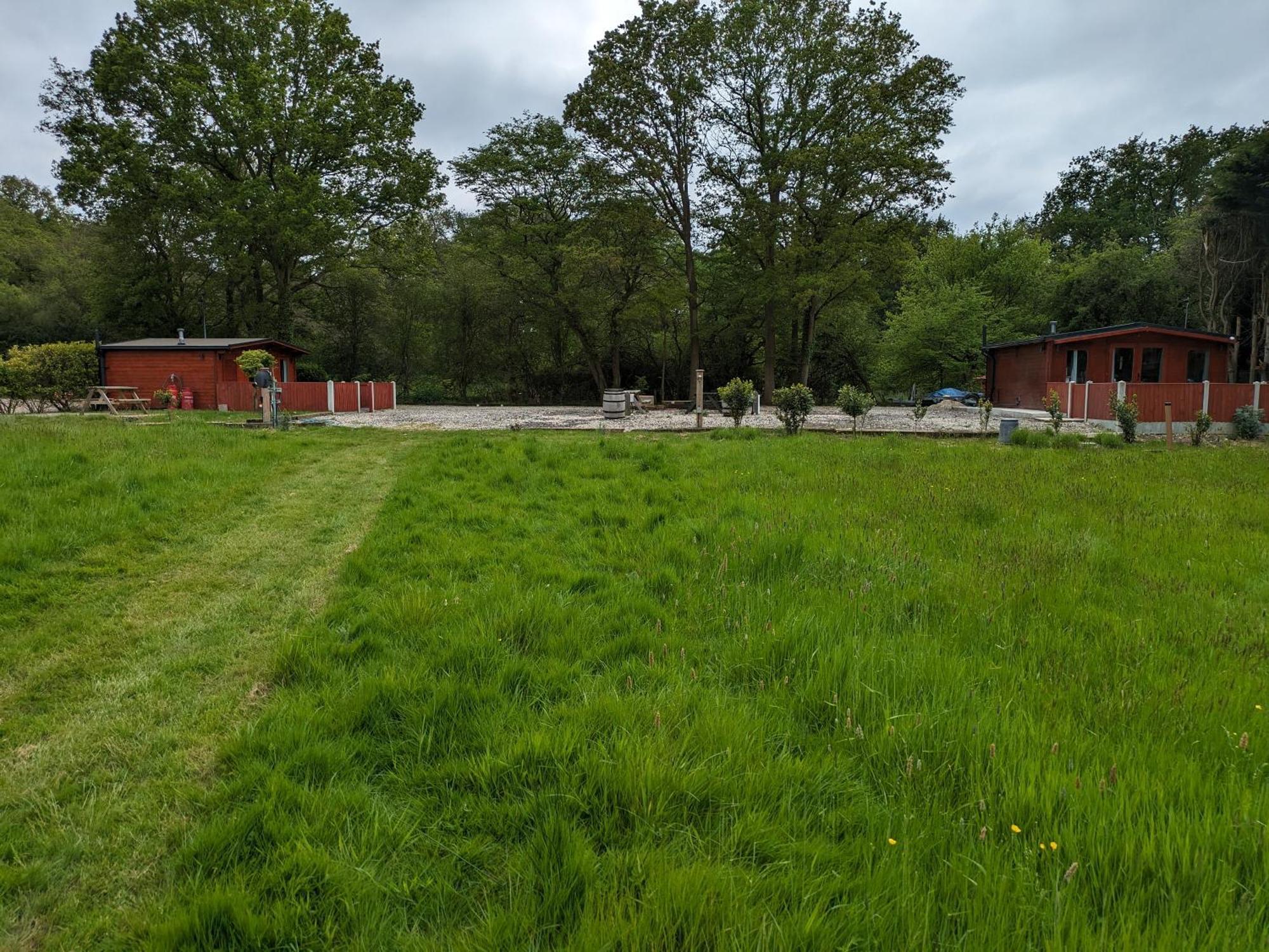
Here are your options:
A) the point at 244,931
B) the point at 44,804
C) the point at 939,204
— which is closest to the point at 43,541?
the point at 44,804

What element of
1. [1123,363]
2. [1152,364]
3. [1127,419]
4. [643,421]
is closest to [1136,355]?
[1123,363]

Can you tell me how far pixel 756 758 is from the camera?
7.12ft

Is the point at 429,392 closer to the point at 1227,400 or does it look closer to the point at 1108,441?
the point at 1108,441

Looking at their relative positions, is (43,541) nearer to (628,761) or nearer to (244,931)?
(244,931)

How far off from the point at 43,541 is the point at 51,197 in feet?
Result: 247

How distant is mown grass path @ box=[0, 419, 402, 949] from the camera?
1835mm

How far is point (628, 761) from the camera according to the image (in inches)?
81.1

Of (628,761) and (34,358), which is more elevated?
(34,358)

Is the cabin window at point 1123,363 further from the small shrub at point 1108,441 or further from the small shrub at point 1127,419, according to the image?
the small shrub at point 1108,441

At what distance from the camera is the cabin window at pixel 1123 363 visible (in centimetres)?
2397

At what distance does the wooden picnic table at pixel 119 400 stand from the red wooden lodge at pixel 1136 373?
32807 millimetres

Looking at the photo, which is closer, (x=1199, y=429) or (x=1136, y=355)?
(x=1199, y=429)

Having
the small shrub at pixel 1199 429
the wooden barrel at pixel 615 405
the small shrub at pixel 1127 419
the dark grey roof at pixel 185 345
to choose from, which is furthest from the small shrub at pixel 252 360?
the small shrub at pixel 1199 429

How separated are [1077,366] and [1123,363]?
5.40ft
